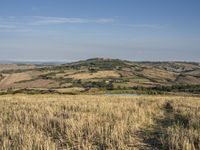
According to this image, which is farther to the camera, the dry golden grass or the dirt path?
the dry golden grass

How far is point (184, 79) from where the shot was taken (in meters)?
108

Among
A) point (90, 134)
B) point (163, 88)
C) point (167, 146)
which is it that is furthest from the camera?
point (163, 88)

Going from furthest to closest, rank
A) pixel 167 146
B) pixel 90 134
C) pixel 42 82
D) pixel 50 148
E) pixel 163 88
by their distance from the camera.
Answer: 1. pixel 42 82
2. pixel 163 88
3. pixel 90 134
4. pixel 167 146
5. pixel 50 148

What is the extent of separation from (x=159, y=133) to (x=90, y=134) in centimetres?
227

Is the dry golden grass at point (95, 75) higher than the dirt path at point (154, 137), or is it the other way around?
the dirt path at point (154, 137)

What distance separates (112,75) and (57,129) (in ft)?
346

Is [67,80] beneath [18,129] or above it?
beneath

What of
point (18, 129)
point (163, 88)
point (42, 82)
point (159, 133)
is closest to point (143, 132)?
point (159, 133)

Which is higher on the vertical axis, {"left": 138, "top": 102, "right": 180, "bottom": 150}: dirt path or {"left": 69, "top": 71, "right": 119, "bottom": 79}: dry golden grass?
{"left": 138, "top": 102, "right": 180, "bottom": 150}: dirt path

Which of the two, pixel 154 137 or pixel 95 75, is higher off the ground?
pixel 154 137

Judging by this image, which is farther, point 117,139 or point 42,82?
point 42,82

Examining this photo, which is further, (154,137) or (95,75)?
(95,75)

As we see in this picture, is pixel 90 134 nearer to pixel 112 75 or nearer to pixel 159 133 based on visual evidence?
pixel 159 133

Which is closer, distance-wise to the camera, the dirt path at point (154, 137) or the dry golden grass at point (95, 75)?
the dirt path at point (154, 137)
